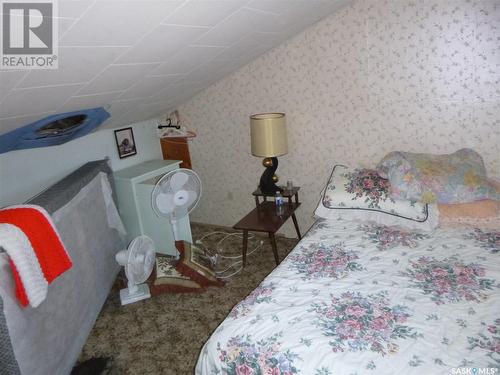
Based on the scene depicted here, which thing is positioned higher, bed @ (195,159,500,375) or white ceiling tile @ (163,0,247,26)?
white ceiling tile @ (163,0,247,26)

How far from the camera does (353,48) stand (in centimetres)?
302

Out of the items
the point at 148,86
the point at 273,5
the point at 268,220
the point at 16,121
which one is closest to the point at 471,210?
the point at 268,220

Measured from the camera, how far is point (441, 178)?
2.59 m

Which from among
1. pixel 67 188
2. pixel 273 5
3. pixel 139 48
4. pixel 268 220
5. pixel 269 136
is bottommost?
pixel 268 220

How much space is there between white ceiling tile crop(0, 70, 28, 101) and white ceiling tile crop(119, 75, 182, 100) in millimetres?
928

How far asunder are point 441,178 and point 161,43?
2163 mm

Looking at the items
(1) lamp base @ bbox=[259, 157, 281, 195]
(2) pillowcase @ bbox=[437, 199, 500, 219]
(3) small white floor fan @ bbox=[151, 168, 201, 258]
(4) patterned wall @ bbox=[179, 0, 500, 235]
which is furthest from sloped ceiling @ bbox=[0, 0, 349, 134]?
(2) pillowcase @ bbox=[437, 199, 500, 219]

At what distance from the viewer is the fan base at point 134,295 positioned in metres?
2.91

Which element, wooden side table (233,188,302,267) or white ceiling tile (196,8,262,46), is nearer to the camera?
white ceiling tile (196,8,262,46)

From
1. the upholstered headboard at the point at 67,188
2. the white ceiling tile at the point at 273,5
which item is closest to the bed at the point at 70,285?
the upholstered headboard at the point at 67,188

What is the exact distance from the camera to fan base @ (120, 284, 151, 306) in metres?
2.91

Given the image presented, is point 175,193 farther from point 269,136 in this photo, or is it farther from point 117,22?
point 117,22

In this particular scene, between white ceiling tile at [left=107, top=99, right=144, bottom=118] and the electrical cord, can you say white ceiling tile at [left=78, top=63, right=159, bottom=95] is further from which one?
the electrical cord

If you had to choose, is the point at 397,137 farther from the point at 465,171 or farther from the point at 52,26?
the point at 52,26
